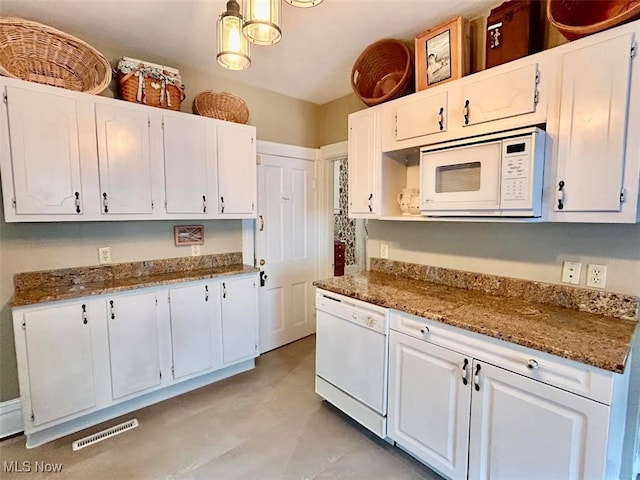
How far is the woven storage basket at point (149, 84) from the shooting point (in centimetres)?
230

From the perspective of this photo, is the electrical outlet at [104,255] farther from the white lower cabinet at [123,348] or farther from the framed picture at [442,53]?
the framed picture at [442,53]

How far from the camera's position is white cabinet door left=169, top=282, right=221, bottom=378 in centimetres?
249

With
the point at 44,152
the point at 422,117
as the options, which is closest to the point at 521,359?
the point at 422,117

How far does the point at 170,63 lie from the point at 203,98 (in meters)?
0.41

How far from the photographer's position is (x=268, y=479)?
1.80m

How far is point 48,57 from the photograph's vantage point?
2.01 m

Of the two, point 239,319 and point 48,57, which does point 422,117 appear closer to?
point 239,319

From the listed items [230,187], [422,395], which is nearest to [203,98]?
[230,187]

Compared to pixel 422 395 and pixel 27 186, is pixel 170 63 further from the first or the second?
pixel 422 395

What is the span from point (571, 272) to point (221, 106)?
2.76 metres

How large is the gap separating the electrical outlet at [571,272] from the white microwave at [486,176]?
41 centimetres

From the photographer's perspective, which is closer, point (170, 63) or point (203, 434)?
point (203, 434)
